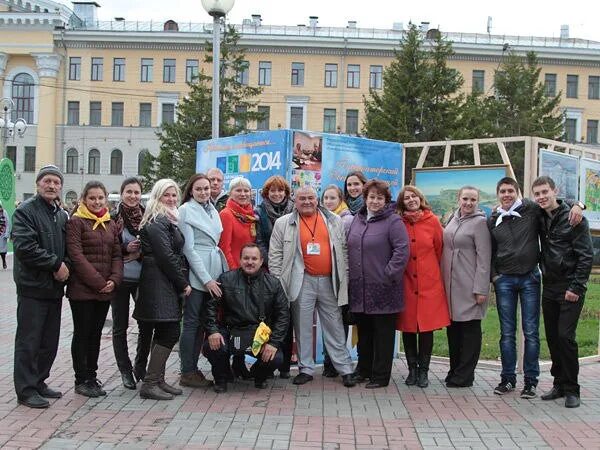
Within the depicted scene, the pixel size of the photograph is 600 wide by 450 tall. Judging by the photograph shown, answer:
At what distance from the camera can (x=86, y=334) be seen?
647 centimetres

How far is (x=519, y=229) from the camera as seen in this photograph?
22.2 feet

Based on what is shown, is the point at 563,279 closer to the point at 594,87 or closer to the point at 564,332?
the point at 564,332

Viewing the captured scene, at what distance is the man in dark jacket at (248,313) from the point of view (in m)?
6.76

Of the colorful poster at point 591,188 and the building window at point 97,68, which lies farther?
the building window at point 97,68

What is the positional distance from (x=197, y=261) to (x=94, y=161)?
52.0 meters

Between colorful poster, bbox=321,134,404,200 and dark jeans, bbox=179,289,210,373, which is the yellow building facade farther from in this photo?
dark jeans, bbox=179,289,210,373

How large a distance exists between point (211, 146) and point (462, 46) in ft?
164

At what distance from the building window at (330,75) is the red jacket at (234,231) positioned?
50187mm

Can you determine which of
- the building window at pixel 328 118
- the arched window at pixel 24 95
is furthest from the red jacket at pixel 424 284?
the arched window at pixel 24 95

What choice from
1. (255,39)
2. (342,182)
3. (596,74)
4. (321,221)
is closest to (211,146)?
(342,182)

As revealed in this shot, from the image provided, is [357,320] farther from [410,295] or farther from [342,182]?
[342,182]

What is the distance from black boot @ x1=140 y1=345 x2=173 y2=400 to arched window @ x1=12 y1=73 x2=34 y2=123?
53715 mm

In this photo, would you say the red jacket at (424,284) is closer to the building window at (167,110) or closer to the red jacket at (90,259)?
the red jacket at (90,259)

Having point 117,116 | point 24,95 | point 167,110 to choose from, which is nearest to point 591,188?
point 167,110
